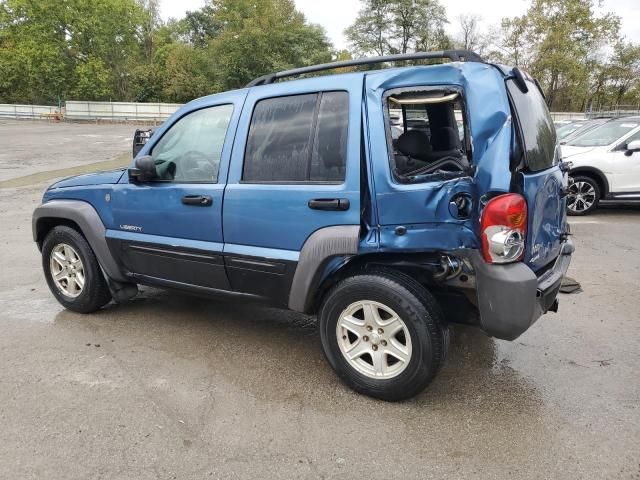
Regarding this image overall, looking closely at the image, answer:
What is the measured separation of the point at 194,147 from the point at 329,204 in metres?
1.30

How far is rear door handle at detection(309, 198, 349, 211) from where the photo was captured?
9.80 ft

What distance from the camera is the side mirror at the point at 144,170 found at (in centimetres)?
371

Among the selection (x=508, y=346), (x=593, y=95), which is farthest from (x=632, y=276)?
(x=593, y=95)

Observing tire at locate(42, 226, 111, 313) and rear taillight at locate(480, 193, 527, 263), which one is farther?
→ tire at locate(42, 226, 111, 313)

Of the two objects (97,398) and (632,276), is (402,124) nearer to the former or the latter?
(97,398)

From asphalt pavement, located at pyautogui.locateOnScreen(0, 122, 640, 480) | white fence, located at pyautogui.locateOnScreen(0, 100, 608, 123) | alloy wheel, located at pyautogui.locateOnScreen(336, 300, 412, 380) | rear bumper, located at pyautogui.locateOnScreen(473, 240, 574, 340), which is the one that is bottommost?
asphalt pavement, located at pyautogui.locateOnScreen(0, 122, 640, 480)

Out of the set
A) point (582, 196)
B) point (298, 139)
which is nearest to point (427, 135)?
point (298, 139)

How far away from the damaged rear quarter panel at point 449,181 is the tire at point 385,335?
24 centimetres

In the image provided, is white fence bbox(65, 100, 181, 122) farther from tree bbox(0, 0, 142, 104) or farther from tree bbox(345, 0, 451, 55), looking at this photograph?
tree bbox(345, 0, 451, 55)

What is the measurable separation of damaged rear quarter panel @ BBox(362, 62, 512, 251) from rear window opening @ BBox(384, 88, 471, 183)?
68 mm

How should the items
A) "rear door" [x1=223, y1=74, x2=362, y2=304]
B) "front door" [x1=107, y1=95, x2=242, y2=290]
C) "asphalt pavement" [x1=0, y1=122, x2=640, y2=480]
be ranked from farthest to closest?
"front door" [x1=107, y1=95, x2=242, y2=290] → "rear door" [x1=223, y1=74, x2=362, y2=304] → "asphalt pavement" [x1=0, y1=122, x2=640, y2=480]

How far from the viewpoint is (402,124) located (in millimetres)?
4004

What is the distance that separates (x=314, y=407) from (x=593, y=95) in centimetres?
5207

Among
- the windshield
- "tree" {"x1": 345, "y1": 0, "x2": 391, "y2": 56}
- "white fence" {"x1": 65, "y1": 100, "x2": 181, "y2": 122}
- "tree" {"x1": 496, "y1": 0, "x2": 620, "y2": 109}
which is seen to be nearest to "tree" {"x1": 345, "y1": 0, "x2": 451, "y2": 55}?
"tree" {"x1": 345, "y1": 0, "x2": 391, "y2": 56}
